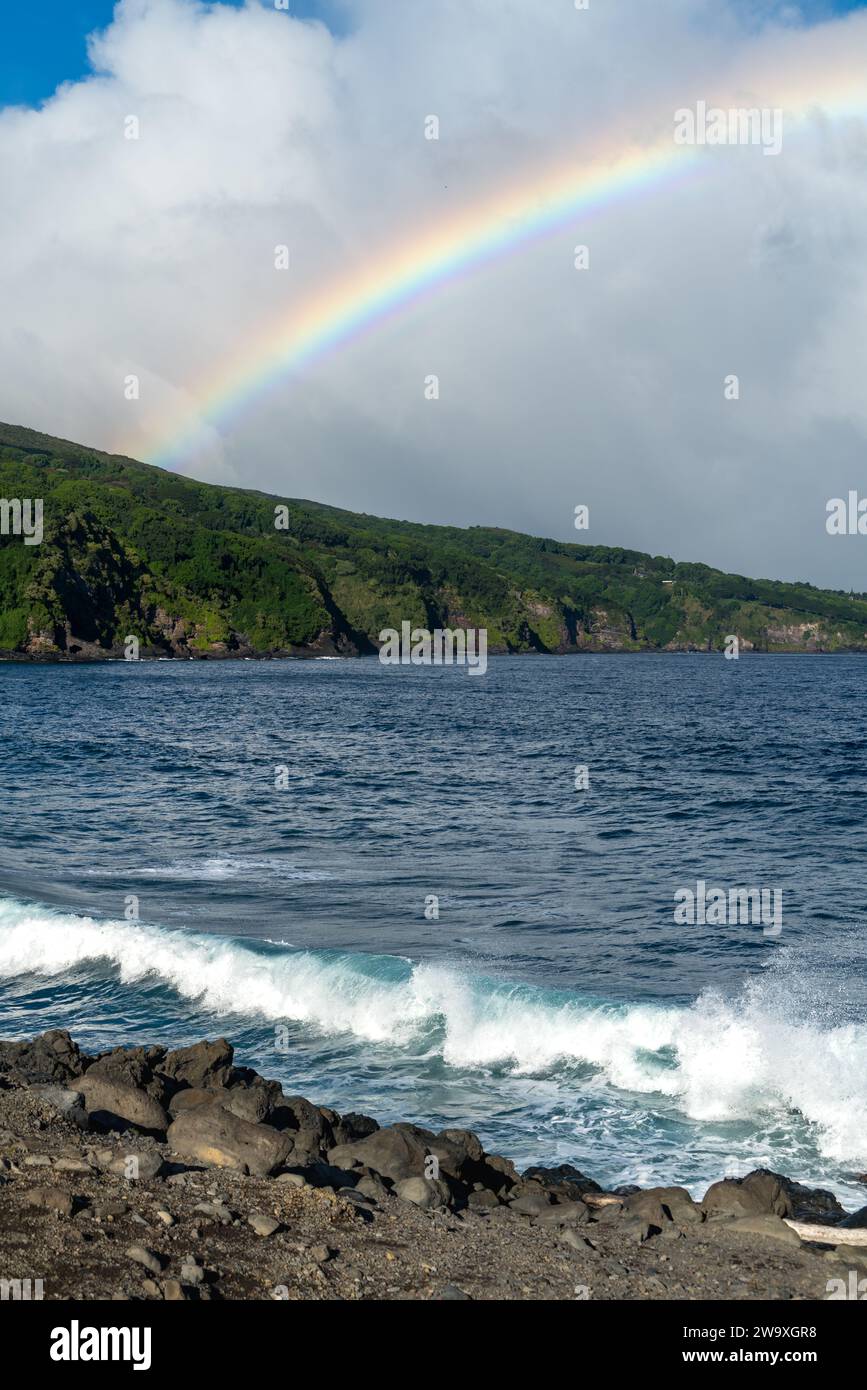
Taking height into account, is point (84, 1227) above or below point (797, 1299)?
above

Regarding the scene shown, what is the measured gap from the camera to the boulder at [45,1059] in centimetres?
1582

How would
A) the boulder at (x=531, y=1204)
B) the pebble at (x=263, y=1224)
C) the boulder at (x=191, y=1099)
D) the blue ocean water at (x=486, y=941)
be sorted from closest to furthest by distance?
the pebble at (x=263, y=1224)
the boulder at (x=531, y=1204)
the boulder at (x=191, y=1099)
the blue ocean water at (x=486, y=941)

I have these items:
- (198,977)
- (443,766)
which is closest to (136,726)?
(443,766)

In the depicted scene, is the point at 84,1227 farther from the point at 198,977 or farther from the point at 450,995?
the point at 198,977

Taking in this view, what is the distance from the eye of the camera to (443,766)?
60.1 meters

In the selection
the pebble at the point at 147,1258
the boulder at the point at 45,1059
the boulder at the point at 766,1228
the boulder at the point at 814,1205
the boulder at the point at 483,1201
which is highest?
the pebble at the point at 147,1258

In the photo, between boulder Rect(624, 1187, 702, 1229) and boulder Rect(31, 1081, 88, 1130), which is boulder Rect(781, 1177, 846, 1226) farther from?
boulder Rect(31, 1081, 88, 1130)

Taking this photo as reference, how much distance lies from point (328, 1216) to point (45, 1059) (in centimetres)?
652

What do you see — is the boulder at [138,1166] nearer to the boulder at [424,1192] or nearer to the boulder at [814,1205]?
the boulder at [424,1192]

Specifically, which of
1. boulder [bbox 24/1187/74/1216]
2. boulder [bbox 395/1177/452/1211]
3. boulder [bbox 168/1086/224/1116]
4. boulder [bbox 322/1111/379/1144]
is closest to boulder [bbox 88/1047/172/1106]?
boulder [bbox 168/1086/224/1116]

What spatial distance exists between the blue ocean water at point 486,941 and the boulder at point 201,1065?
1.49 metres

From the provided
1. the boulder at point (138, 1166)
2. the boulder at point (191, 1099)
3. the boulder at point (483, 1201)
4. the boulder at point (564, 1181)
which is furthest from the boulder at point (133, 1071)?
the boulder at point (564, 1181)

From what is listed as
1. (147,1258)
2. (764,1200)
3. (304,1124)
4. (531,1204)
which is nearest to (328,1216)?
Result: (147,1258)
